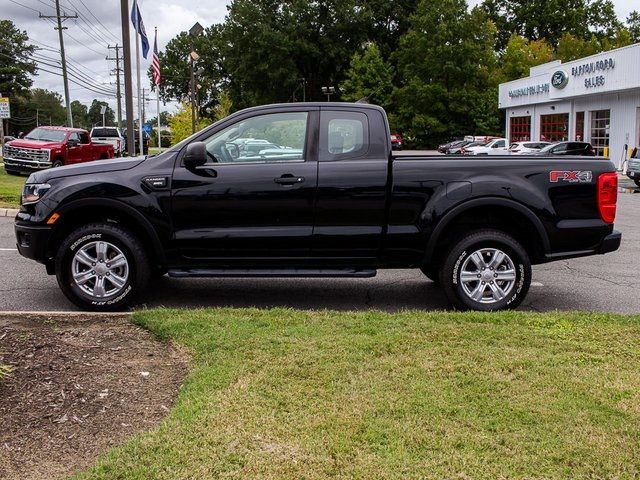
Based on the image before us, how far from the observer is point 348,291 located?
761 cm

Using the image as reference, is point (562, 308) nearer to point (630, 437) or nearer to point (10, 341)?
point (630, 437)

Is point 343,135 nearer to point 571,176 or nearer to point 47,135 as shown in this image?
point 571,176

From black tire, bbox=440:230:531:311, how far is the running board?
0.73 meters

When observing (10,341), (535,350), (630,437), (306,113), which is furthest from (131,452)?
(306,113)

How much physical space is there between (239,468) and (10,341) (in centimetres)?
255

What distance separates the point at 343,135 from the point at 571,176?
2138mm

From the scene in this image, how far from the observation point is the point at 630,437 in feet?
11.5

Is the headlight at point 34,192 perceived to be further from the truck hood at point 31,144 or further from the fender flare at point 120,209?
the truck hood at point 31,144

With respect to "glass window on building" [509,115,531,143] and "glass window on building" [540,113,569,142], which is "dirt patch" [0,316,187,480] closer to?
"glass window on building" [540,113,569,142]

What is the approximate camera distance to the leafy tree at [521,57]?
64.2 m

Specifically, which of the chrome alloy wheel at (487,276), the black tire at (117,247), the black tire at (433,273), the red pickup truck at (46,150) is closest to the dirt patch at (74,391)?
the black tire at (117,247)

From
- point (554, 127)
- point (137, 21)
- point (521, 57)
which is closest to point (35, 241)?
point (137, 21)

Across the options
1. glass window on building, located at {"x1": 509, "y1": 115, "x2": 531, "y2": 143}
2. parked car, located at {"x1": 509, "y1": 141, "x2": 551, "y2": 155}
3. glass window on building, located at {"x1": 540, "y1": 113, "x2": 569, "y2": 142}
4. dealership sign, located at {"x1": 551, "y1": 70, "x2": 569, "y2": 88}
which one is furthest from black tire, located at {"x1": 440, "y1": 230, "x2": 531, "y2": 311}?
glass window on building, located at {"x1": 509, "y1": 115, "x2": 531, "y2": 143}

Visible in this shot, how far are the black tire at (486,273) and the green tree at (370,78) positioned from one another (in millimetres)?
66486
